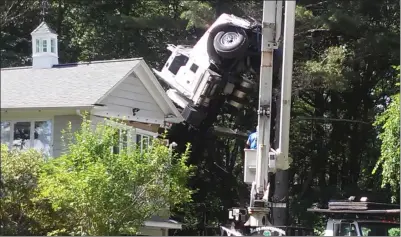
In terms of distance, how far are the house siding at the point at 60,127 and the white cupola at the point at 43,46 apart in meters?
0.93

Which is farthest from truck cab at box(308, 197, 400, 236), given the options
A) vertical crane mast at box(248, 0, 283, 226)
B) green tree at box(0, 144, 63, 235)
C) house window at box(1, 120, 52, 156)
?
house window at box(1, 120, 52, 156)

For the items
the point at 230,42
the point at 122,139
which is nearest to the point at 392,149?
the point at 230,42

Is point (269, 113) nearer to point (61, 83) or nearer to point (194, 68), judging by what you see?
point (61, 83)

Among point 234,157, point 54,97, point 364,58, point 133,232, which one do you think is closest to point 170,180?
point 133,232

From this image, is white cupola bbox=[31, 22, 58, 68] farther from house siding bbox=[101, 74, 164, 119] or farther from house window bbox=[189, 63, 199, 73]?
house window bbox=[189, 63, 199, 73]

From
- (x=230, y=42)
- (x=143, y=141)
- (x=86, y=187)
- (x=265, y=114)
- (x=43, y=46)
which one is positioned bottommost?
(x=86, y=187)

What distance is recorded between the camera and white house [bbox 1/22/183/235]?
896cm

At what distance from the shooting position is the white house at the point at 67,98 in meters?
8.96

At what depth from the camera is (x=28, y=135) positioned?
356 inches

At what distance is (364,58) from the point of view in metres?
13.8

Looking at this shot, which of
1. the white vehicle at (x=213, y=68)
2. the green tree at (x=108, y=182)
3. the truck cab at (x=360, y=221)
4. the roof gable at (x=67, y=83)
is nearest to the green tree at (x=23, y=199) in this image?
the green tree at (x=108, y=182)

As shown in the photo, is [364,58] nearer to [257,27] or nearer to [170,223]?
[257,27]

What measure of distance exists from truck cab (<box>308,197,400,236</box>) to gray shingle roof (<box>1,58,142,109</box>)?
3622 mm

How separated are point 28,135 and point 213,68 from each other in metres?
4.00
